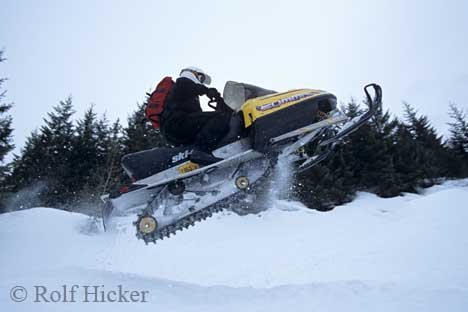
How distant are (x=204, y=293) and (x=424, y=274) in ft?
8.36

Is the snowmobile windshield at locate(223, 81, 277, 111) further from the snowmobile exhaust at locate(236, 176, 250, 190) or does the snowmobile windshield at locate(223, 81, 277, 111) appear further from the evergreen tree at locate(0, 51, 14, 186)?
the evergreen tree at locate(0, 51, 14, 186)

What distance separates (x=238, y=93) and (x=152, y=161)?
4.68 ft

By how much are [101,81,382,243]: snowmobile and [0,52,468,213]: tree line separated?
1023cm

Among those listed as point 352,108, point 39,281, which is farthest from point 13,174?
point 352,108

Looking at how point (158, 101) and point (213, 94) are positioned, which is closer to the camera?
point (158, 101)

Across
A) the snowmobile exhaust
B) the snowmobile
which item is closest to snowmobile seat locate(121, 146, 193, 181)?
the snowmobile

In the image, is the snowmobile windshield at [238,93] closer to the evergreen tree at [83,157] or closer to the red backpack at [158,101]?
the red backpack at [158,101]

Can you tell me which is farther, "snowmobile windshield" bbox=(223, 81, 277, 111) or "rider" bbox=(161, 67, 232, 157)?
"snowmobile windshield" bbox=(223, 81, 277, 111)

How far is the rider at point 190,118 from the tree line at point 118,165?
1061 cm

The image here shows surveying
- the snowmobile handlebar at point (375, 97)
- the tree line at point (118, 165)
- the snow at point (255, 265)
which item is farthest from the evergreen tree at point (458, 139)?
the snowmobile handlebar at point (375, 97)

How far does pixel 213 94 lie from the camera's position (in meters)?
4.08

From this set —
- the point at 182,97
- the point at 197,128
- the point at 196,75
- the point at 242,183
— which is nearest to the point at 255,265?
the point at 242,183

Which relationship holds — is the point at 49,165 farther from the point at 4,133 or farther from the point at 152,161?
the point at 152,161

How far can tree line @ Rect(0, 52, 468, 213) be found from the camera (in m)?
15.3
